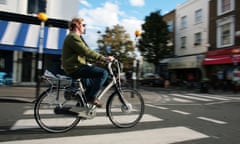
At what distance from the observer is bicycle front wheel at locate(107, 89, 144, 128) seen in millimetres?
5031

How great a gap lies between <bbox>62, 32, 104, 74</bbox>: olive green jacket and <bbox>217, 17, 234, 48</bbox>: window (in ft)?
65.6

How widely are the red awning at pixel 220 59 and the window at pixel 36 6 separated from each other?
548 inches

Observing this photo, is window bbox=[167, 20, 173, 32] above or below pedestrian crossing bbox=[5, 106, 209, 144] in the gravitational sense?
above

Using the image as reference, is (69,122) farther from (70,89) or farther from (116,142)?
(116,142)

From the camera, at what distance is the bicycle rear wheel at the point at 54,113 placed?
4.59 metres

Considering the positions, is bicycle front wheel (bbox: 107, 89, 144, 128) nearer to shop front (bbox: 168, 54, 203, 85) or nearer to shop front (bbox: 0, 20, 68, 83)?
shop front (bbox: 0, 20, 68, 83)

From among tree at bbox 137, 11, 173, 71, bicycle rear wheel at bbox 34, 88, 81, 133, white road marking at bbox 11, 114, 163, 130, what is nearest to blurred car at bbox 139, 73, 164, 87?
tree at bbox 137, 11, 173, 71

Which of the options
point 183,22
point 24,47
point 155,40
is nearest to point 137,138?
point 24,47

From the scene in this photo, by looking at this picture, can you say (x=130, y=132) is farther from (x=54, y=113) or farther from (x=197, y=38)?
(x=197, y=38)

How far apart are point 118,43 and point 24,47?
874 inches

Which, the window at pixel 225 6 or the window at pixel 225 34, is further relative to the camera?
the window at pixel 225 34

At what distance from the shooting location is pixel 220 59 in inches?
867

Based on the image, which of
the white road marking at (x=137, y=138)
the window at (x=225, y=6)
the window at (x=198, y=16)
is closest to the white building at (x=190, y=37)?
the window at (x=198, y=16)

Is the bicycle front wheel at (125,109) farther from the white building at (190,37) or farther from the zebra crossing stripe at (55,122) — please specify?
the white building at (190,37)
